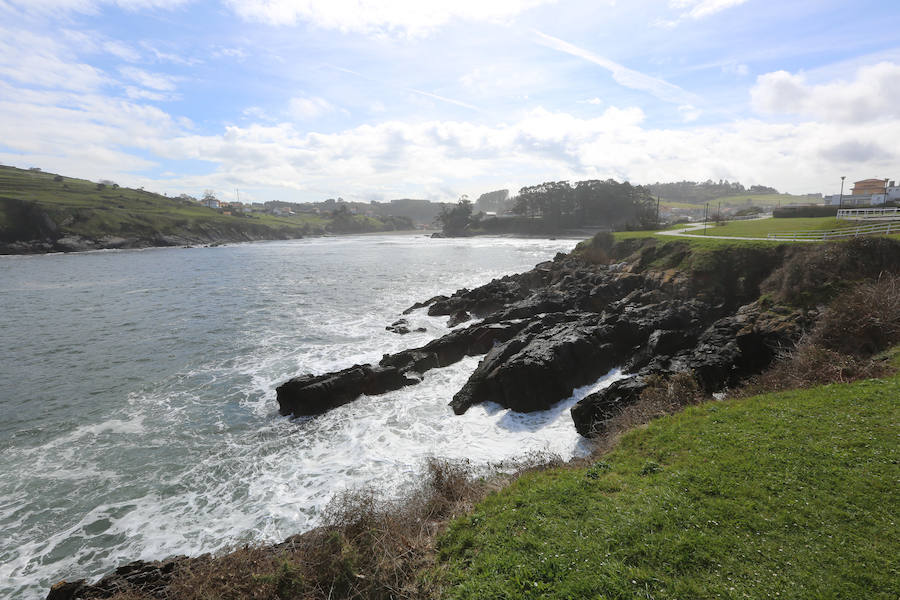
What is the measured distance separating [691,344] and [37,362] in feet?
115

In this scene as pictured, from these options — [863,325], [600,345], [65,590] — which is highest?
[863,325]

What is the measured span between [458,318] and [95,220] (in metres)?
118

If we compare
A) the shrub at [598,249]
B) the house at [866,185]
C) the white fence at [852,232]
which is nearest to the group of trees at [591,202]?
the house at [866,185]

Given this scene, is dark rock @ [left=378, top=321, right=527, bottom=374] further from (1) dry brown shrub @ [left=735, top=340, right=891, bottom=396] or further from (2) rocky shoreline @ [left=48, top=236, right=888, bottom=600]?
(1) dry brown shrub @ [left=735, top=340, right=891, bottom=396]

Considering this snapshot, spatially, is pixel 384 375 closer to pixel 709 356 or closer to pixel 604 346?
pixel 604 346

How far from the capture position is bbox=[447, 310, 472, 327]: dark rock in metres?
30.6

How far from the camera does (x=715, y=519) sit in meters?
6.93

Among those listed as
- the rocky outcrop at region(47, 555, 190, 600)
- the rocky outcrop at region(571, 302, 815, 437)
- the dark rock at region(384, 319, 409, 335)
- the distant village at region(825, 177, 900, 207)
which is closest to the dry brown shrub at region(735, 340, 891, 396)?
the rocky outcrop at region(571, 302, 815, 437)

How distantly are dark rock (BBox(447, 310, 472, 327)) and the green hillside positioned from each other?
357 feet

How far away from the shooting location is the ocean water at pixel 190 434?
11.0 m

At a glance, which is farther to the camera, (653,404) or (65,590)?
(653,404)

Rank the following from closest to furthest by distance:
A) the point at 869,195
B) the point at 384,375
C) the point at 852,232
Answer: the point at 384,375 < the point at 852,232 < the point at 869,195

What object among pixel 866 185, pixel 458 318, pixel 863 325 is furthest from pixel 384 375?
pixel 866 185

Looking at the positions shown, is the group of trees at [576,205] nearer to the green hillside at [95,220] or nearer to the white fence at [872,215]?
the green hillside at [95,220]
